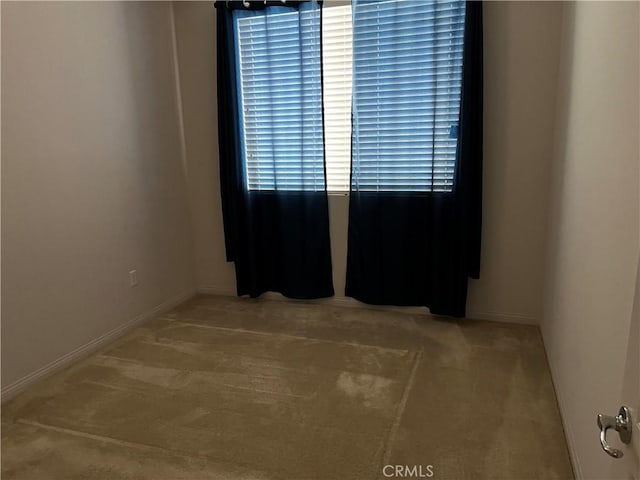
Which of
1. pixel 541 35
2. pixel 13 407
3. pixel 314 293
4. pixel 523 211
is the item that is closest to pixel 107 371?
pixel 13 407

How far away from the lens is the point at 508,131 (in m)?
3.06

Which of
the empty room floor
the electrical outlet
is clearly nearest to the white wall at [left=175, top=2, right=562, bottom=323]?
the empty room floor

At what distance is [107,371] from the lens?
107 inches

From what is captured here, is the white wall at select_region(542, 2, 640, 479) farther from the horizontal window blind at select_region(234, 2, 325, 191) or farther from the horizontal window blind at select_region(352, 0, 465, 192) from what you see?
the horizontal window blind at select_region(234, 2, 325, 191)

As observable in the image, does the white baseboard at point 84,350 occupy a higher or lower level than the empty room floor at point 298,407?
higher

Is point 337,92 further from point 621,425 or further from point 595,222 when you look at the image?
point 621,425

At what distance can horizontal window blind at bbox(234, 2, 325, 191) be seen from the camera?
333 centimetres

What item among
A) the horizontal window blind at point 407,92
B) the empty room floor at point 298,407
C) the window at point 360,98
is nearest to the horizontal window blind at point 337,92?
the window at point 360,98

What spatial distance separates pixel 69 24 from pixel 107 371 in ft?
7.34

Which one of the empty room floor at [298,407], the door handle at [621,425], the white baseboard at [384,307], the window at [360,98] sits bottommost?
the empty room floor at [298,407]

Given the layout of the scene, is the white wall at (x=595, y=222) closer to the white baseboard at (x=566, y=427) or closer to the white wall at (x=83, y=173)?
the white baseboard at (x=566, y=427)

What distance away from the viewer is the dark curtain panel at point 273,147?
3363mm

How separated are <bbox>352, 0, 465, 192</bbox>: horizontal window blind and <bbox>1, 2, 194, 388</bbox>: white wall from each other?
1.68m

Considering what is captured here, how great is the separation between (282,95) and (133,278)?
6.21 ft
